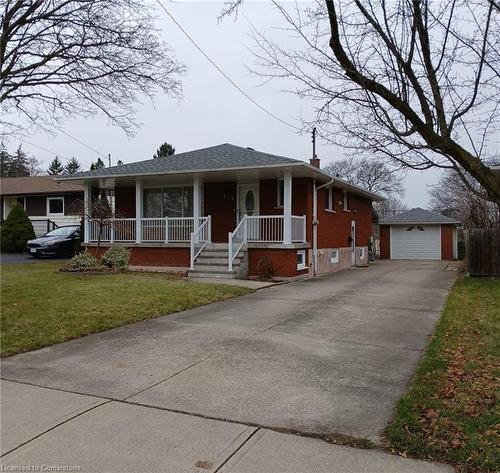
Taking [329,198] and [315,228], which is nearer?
[315,228]

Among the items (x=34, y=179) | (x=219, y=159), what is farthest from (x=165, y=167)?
(x=34, y=179)

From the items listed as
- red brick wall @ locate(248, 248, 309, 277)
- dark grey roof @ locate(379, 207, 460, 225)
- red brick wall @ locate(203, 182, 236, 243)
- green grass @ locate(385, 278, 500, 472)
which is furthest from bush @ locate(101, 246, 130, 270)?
dark grey roof @ locate(379, 207, 460, 225)

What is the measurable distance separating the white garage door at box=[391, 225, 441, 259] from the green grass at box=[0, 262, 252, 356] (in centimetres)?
2356

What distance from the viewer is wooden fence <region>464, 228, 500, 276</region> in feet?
54.5

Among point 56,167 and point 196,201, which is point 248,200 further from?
point 56,167

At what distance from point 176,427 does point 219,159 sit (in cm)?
1369

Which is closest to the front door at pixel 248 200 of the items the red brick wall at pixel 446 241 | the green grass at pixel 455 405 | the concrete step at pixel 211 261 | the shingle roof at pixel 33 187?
the concrete step at pixel 211 261

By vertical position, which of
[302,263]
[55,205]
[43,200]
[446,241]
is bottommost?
[302,263]

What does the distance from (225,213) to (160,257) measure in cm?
302

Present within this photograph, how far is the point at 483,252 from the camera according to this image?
16.9m

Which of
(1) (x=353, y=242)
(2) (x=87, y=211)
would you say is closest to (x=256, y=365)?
(2) (x=87, y=211)

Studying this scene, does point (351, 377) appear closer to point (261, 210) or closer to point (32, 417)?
point (32, 417)

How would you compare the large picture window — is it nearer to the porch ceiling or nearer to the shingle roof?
the porch ceiling

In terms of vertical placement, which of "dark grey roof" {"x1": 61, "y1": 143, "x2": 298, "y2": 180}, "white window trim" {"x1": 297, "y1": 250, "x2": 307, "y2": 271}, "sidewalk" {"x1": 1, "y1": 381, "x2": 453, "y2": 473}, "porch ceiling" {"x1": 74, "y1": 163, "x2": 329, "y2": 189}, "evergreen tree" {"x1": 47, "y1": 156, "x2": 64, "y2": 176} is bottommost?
"sidewalk" {"x1": 1, "y1": 381, "x2": 453, "y2": 473}
